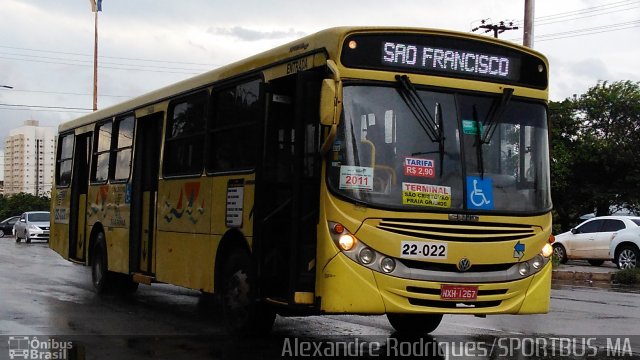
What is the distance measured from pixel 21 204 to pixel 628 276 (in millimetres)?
78757

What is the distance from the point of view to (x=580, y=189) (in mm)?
47531

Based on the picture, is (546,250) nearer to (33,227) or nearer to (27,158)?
(33,227)

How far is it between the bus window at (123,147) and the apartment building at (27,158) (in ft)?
300

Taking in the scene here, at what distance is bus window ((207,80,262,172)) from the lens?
8867mm

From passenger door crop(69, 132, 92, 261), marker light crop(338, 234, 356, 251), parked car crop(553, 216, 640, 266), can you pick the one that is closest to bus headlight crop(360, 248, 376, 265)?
marker light crop(338, 234, 356, 251)

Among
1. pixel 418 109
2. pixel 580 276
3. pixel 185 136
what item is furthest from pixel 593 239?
pixel 418 109

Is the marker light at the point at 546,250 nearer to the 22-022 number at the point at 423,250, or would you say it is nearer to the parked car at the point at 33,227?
the 22-022 number at the point at 423,250

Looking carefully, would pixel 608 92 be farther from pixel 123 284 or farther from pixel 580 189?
pixel 123 284

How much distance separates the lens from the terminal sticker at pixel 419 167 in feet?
24.8

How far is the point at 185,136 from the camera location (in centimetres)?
1062

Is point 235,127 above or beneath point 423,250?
above

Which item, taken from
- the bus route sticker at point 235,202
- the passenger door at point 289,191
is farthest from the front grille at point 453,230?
the bus route sticker at point 235,202

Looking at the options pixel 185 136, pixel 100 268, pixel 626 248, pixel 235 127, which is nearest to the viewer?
pixel 235 127

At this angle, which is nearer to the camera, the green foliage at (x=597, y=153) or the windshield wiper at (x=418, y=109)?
the windshield wiper at (x=418, y=109)
